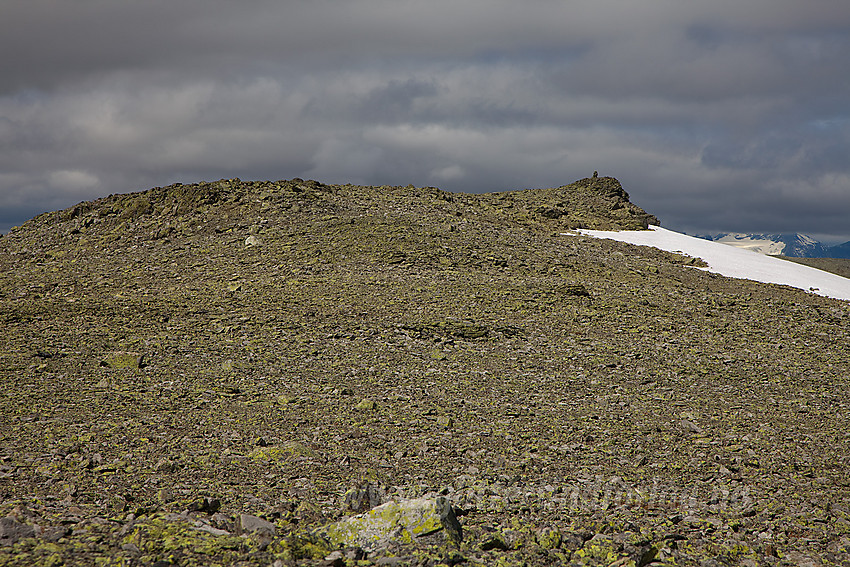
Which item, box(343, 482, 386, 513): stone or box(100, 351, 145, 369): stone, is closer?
box(343, 482, 386, 513): stone

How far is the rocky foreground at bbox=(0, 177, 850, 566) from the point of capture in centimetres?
681

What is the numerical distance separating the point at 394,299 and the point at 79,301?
9226 millimetres

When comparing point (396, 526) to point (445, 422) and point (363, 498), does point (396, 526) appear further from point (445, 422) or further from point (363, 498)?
point (445, 422)

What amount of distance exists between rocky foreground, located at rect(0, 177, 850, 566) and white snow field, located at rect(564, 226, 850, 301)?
2825 millimetres

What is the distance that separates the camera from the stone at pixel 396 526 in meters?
6.45

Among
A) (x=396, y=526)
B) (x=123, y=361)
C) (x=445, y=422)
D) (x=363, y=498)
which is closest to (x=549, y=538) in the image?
(x=396, y=526)

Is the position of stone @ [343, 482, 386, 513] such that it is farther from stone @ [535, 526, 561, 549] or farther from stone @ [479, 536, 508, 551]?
stone @ [535, 526, 561, 549]

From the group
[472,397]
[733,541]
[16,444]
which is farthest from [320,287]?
[733,541]

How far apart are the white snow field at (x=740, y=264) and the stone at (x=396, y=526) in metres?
23.0

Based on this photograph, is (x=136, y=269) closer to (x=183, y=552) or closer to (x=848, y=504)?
(x=183, y=552)

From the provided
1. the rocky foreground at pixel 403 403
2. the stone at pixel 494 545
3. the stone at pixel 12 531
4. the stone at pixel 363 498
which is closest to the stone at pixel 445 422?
the rocky foreground at pixel 403 403

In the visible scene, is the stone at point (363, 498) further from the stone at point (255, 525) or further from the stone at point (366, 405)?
the stone at point (366, 405)

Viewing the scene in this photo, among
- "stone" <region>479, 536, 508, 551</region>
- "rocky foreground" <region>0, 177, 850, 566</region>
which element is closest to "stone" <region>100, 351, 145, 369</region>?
"rocky foreground" <region>0, 177, 850, 566</region>

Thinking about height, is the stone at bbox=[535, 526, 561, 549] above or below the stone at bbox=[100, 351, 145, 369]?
below
